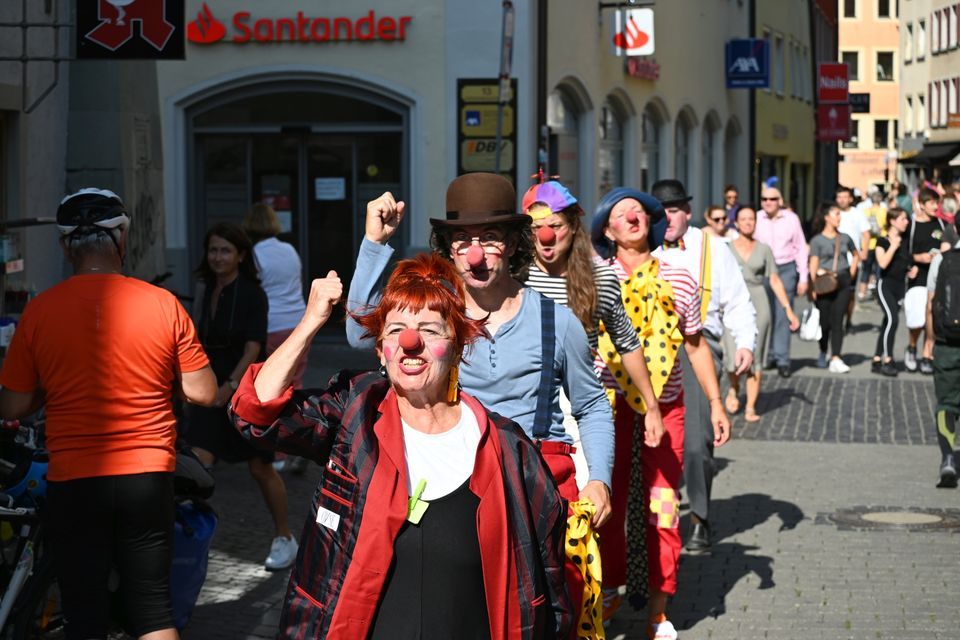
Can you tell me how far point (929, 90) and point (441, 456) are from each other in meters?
71.2

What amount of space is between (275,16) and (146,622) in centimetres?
1587

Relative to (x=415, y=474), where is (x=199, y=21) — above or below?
above

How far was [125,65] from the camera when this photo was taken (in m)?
12.3

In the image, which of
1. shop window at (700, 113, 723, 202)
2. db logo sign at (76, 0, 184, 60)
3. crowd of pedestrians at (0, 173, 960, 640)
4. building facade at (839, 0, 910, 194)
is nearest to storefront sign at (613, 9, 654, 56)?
shop window at (700, 113, 723, 202)

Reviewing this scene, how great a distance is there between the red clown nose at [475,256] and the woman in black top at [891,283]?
44.5 feet

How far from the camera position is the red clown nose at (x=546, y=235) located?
6184 millimetres

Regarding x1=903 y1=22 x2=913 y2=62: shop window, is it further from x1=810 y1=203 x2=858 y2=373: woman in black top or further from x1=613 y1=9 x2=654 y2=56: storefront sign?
x1=810 y1=203 x2=858 y2=373: woman in black top

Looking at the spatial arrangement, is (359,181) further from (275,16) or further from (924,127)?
(924,127)

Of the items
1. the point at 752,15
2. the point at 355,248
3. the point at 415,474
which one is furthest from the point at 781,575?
the point at 752,15

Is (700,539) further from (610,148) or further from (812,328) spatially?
(610,148)

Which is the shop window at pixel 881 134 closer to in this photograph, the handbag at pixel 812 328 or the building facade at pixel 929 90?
the building facade at pixel 929 90

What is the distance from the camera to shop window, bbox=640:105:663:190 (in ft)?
92.5

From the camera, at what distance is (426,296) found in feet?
12.6

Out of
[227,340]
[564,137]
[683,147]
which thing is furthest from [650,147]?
[227,340]
